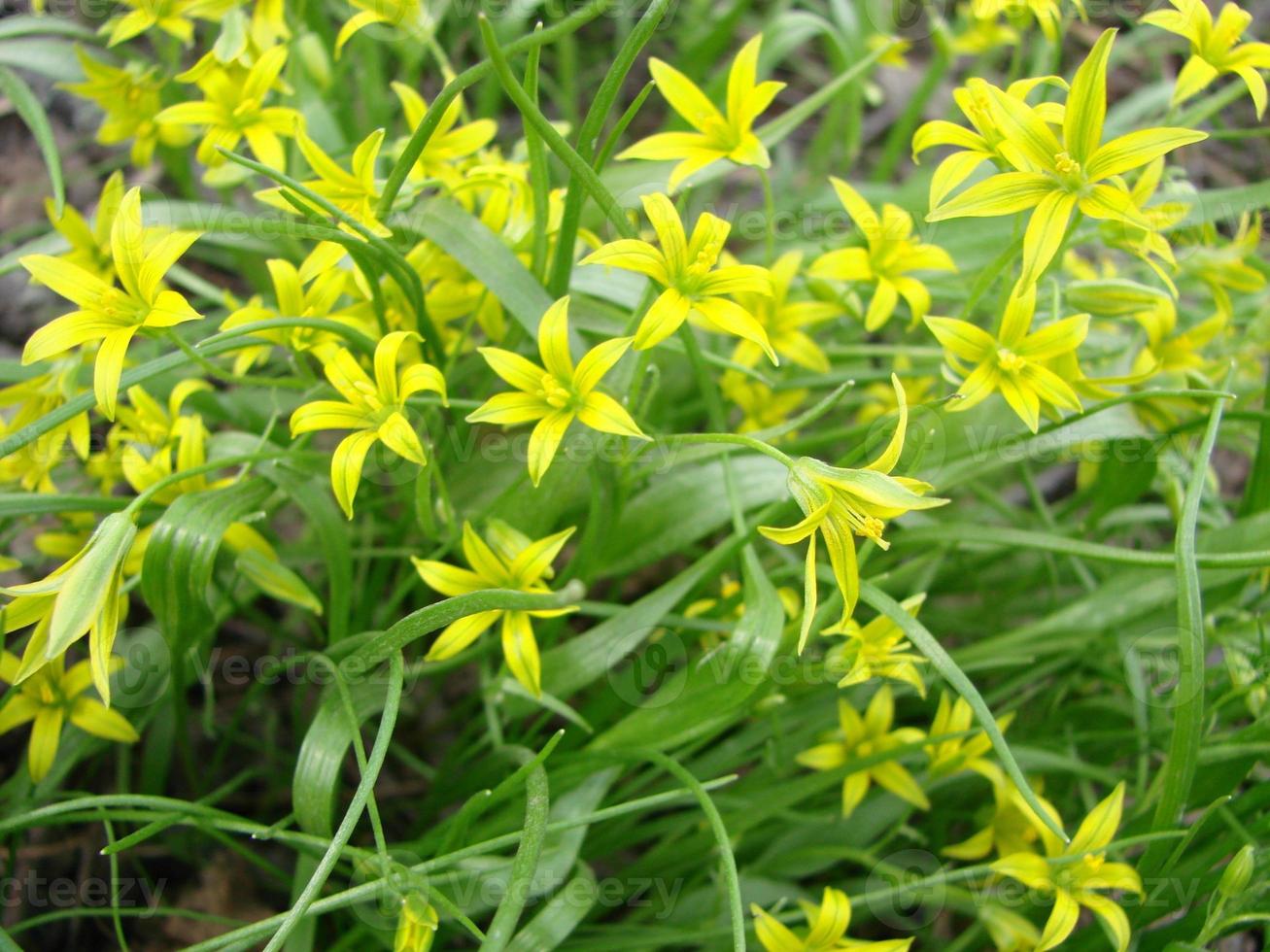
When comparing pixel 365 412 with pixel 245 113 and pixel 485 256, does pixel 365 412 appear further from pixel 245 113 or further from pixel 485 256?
pixel 245 113

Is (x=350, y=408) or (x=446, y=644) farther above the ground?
(x=350, y=408)

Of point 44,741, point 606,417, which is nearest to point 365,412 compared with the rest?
point 606,417

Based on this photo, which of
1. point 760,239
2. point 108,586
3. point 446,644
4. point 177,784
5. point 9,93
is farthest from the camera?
point 760,239

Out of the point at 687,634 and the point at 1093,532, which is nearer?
the point at 687,634

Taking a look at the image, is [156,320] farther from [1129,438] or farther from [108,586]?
[1129,438]

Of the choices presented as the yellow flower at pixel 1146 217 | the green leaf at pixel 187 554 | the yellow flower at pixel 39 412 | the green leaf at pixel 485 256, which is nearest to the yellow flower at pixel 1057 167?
the yellow flower at pixel 1146 217

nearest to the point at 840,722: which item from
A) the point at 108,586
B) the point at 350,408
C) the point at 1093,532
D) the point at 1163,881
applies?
the point at 1163,881
